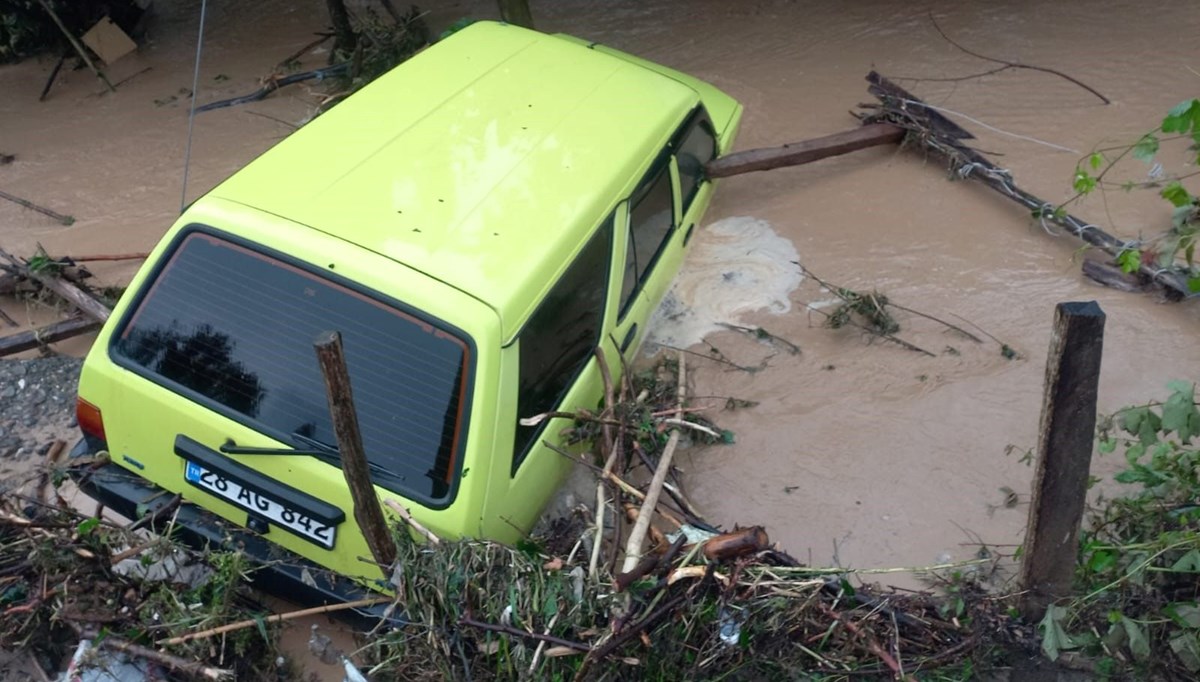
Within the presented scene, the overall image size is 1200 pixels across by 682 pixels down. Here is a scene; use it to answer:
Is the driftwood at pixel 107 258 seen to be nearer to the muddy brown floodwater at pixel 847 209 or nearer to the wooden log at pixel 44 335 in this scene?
the muddy brown floodwater at pixel 847 209

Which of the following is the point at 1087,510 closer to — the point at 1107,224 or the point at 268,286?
the point at 1107,224

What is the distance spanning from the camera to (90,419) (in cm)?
394

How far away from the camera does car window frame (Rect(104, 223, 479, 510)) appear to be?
3564 millimetres

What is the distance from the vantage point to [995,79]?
798cm

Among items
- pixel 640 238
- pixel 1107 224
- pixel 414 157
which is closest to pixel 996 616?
pixel 640 238

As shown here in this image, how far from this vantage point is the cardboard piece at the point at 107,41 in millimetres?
9086

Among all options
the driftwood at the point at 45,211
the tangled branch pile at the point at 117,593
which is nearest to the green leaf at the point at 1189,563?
the tangled branch pile at the point at 117,593

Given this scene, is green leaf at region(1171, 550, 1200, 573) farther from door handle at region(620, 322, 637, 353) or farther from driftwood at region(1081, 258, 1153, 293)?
driftwood at region(1081, 258, 1153, 293)

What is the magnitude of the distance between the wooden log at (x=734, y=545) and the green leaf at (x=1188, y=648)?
139 centimetres

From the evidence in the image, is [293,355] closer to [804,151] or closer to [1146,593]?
[1146,593]

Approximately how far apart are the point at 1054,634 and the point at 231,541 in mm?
2777

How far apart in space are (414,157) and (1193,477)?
Result: 3.09 metres

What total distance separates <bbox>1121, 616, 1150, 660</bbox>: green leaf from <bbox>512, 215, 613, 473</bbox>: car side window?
2070 mm

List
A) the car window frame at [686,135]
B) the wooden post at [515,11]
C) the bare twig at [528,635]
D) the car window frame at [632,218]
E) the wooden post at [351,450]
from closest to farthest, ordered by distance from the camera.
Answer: the wooden post at [351,450] → the bare twig at [528,635] → the car window frame at [632,218] → the car window frame at [686,135] → the wooden post at [515,11]
